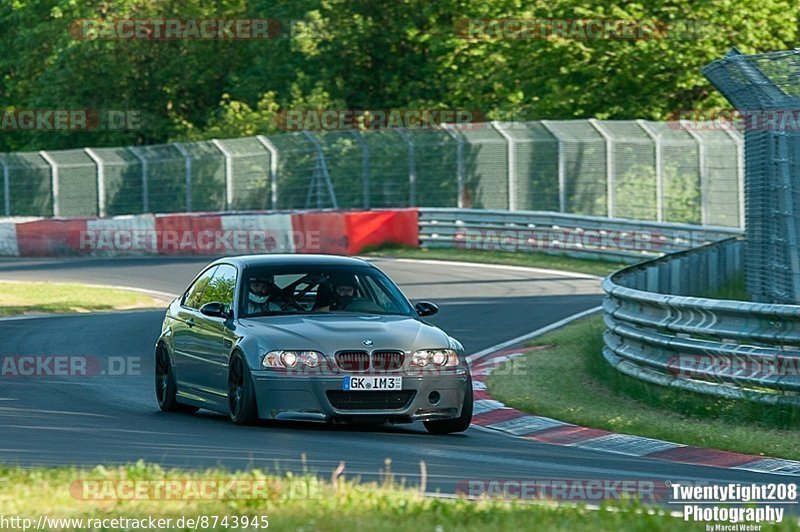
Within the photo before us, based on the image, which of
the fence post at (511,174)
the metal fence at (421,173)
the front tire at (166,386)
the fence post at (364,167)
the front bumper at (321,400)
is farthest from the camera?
the fence post at (364,167)

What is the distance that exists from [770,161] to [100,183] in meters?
26.6

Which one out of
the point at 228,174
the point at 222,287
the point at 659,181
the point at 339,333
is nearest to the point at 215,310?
the point at 222,287

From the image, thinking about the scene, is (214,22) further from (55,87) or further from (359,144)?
(359,144)

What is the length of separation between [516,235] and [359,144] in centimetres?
538

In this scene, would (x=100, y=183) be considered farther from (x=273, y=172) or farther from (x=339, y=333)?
(x=339, y=333)

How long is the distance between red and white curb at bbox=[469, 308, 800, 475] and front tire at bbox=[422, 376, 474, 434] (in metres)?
0.49

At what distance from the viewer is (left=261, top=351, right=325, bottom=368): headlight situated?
1181 cm

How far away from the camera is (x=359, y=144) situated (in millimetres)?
37812

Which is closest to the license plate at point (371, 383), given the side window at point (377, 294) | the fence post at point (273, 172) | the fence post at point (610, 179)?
the side window at point (377, 294)

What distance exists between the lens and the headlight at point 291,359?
11812 millimetres

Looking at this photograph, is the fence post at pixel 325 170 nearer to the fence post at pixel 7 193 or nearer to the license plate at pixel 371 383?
the fence post at pixel 7 193

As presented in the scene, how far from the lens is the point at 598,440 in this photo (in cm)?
1207

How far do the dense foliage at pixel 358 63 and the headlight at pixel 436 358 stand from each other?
104 ft

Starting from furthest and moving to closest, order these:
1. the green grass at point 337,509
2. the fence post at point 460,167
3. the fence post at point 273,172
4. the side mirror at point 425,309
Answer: the fence post at point 273,172 < the fence post at point 460,167 < the side mirror at point 425,309 < the green grass at point 337,509
